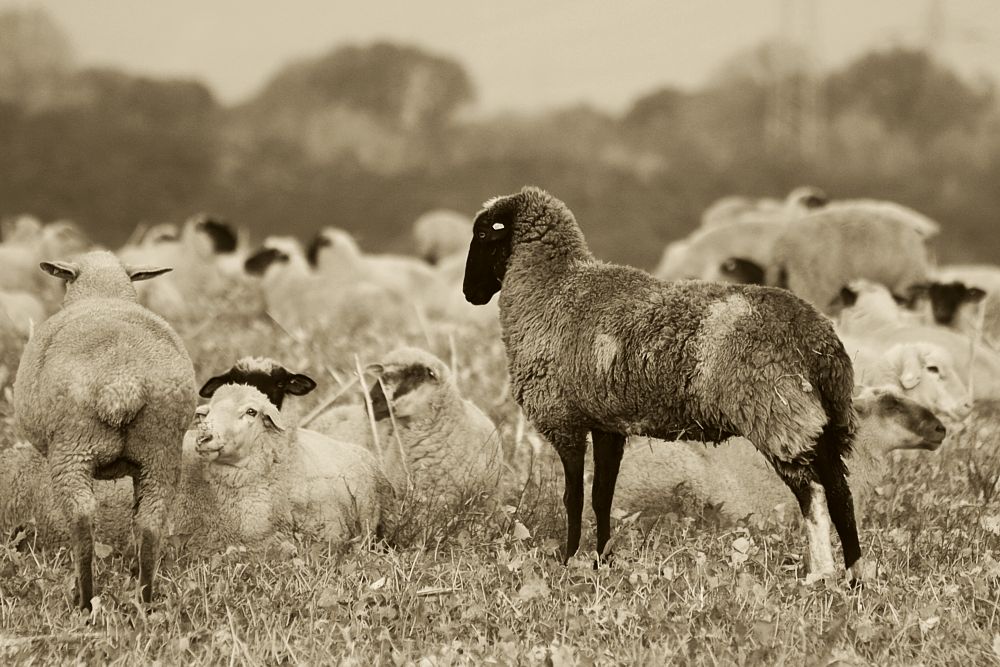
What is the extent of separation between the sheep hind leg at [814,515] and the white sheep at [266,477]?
179cm

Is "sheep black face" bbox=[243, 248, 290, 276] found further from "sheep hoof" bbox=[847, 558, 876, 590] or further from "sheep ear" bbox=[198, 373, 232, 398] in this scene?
"sheep hoof" bbox=[847, 558, 876, 590]

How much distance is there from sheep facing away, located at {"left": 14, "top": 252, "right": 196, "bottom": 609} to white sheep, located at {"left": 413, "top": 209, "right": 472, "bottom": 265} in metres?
14.1

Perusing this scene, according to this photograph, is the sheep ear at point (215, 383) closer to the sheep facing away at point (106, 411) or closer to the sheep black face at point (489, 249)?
the sheep facing away at point (106, 411)

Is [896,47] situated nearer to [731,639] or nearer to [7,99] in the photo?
[7,99]

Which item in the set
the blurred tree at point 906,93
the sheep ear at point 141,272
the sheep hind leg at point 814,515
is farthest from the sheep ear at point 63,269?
the blurred tree at point 906,93

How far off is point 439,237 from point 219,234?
187 inches

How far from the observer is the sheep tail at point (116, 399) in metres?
4.72

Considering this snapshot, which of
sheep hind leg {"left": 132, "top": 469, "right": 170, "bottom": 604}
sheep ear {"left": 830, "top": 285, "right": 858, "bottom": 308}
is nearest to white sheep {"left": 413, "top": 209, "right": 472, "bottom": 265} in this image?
sheep ear {"left": 830, "top": 285, "right": 858, "bottom": 308}

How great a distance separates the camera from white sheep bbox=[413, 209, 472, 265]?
1923 centimetres

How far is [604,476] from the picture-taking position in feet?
17.7

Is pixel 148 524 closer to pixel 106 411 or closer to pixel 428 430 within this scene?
pixel 106 411

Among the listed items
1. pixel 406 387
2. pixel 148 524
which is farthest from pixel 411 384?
pixel 148 524

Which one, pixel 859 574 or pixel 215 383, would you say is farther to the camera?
pixel 215 383

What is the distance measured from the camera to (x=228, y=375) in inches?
242
